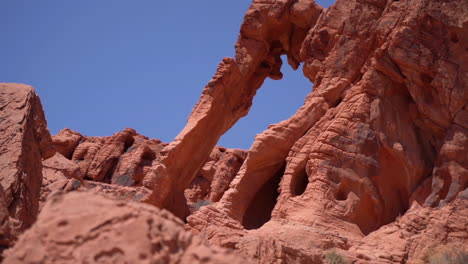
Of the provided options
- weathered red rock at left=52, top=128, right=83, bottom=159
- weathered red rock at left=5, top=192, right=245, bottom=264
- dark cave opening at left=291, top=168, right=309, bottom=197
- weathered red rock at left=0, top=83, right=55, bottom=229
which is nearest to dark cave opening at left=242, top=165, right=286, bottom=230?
dark cave opening at left=291, top=168, right=309, bottom=197

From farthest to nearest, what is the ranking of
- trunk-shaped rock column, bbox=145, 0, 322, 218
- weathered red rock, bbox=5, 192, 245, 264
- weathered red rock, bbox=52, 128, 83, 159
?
1. weathered red rock, bbox=52, 128, 83, 159
2. trunk-shaped rock column, bbox=145, 0, 322, 218
3. weathered red rock, bbox=5, 192, 245, 264

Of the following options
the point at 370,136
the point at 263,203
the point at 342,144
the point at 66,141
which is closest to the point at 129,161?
the point at 66,141

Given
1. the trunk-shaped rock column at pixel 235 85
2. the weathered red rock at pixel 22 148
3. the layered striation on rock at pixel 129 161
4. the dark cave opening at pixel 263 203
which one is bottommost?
the weathered red rock at pixel 22 148

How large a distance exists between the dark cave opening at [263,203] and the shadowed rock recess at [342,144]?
0.04m

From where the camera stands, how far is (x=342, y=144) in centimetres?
1820

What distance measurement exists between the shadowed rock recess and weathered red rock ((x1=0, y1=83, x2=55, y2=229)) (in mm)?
4211

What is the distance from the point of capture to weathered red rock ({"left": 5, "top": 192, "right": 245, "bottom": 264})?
132 inches

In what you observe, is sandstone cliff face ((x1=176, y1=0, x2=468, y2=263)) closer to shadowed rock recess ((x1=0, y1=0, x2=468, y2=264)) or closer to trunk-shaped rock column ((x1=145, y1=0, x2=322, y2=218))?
shadowed rock recess ((x1=0, y1=0, x2=468, y2=264))

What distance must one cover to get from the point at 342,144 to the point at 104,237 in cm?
1523

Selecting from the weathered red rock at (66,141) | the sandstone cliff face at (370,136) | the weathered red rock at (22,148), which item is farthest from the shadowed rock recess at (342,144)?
the weathered red rock at (66,141)

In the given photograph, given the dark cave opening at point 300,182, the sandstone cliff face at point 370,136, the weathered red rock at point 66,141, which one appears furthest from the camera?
the weathered red rock at point 66,141

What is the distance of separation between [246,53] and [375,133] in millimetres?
5535

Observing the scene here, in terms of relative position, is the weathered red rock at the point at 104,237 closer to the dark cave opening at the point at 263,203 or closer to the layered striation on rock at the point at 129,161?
the dark cave opening at the point at 263,203

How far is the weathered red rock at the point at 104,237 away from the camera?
3350 mm
